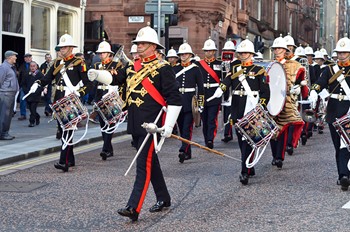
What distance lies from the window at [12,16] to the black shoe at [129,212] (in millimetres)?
17675

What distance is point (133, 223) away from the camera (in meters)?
7.84

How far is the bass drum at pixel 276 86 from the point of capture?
11.2 meters

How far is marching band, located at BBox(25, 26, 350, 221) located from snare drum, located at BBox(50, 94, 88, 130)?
0.01 metres

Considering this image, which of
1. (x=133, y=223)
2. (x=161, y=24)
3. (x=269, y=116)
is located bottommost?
(x=133, y=223)

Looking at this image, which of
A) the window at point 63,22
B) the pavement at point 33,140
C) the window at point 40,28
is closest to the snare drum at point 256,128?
the pavement at point 33,140

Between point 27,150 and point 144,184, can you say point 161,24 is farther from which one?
point 144,184

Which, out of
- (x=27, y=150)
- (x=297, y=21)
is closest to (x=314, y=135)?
(x=27, y=150)

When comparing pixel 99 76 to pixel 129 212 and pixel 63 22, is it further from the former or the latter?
pixel 63 22

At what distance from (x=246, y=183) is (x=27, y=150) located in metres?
4.84

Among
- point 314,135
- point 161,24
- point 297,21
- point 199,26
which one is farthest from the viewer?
point 297,21

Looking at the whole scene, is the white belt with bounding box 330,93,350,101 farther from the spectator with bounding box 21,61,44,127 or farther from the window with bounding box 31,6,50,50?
the window with bounding box 31,6,50,50

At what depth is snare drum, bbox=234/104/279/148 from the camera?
1020cm

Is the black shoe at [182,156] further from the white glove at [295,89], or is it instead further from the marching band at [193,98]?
the white glove at [295,89]

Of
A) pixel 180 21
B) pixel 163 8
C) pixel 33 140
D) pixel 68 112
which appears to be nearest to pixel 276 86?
pixel 68 112
